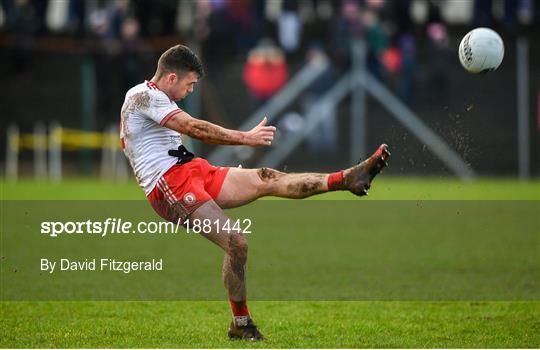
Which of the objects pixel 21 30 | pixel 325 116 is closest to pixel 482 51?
pixel 325 116

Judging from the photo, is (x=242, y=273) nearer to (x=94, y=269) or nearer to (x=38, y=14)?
(x=94, y=269)

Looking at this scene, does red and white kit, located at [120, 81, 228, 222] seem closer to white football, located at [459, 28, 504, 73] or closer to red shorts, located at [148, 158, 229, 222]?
red shorts, located at [148, 158, 229, 222]

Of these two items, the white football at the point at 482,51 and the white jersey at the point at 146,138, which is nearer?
the white jersey at the point at 146,138

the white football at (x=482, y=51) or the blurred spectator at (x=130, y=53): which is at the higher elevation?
the white football at (x=482, y=51)

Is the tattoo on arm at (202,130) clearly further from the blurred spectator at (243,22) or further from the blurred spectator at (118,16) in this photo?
the blurred spectator at (243,22)

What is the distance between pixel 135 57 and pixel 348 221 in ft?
31.9

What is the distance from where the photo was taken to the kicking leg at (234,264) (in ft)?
27.7

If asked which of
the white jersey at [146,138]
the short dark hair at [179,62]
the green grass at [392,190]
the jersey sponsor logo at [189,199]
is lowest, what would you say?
the green grass at [392,190]

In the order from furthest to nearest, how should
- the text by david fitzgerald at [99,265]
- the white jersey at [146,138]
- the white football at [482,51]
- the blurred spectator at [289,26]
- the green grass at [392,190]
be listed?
the blurred spectator at [289,26] < the green grass at [392,190] < the text by david fitzgerald at [99,265] < the white football at [482,51] < the white jersey at [146,138]

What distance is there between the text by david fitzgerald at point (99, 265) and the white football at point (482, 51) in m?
4.78

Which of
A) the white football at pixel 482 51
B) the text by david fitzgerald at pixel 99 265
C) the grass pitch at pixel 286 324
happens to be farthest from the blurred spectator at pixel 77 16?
the white football at pixel 482 51

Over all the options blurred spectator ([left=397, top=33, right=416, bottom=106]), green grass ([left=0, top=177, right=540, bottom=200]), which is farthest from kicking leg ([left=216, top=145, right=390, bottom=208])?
blurred spectator ([left=397, top=33, right=416, bottom=106])

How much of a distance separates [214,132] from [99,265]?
499cm

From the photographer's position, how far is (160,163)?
8633 mm
